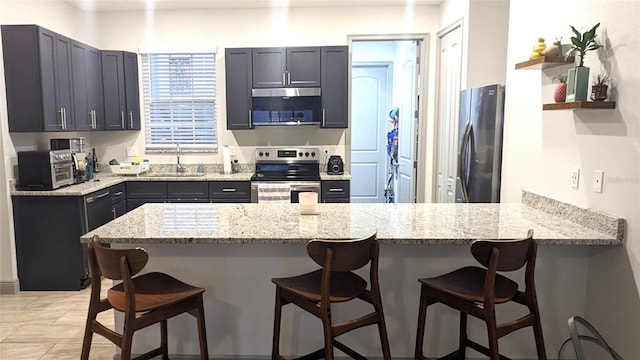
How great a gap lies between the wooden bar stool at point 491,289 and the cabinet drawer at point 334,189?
251 cm

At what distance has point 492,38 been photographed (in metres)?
3.95

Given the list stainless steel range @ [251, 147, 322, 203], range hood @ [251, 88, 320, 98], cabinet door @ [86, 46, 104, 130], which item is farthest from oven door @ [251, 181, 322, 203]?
cabinet door @ [86, 46, 104, 130]

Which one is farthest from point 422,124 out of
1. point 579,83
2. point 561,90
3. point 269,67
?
point 579,83

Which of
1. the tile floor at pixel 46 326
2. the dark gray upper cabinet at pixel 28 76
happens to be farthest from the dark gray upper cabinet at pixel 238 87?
the tile floor at pixel 46 326

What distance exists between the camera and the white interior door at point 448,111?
4320 millimetres

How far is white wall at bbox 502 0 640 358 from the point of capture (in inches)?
77.4

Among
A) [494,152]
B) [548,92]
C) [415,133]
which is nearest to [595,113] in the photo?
[548,92]

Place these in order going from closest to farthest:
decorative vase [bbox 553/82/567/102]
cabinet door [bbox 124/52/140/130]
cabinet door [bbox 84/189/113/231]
A: decorative vase [bbox 553/82/567/102], cabinet door [bbox 84/189/113/231], cabinet door [bbox 124/52/140/130]

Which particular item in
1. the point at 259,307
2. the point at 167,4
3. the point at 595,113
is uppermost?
the point at 167,4

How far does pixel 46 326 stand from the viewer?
10.3 feet

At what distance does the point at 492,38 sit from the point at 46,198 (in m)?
4.13

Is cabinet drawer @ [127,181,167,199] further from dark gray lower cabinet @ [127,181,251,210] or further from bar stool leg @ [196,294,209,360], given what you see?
bar stool leg @ [196,294,209,360]

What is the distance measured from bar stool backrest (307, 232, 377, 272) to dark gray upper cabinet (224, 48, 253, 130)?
3.17m

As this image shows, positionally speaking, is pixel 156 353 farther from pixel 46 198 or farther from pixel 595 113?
pixel 595 113
